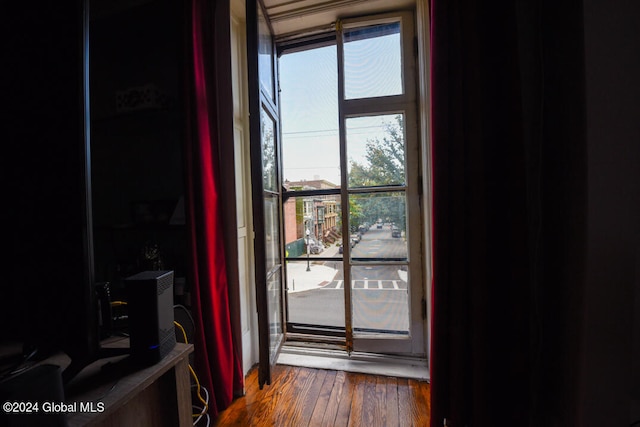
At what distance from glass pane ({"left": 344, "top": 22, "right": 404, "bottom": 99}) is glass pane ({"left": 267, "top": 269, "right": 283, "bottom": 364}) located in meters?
1.45

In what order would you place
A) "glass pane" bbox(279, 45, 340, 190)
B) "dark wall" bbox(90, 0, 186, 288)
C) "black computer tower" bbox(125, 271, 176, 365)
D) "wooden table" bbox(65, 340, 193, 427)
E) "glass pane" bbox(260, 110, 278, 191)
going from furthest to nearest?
"glass pane" bbox(279, 45, 340, 190)
"glass pane" bbox(260, 110, 278, 191)
"dark wall" bbox(90, 0, 186, 288)
"black computer tower" bbox(125, 271, 176, 365)
"wooden table" bbox(65, 340, 193, 427)

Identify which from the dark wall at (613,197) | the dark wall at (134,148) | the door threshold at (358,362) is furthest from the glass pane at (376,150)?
the door threshold at (358,362)

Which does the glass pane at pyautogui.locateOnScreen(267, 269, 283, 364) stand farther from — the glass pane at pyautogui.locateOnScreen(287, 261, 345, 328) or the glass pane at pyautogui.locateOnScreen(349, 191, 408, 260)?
the glass pane at pyautogui.locateOnScreen(349, 191, 408, 260)

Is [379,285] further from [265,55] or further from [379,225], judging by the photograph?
[265,55]

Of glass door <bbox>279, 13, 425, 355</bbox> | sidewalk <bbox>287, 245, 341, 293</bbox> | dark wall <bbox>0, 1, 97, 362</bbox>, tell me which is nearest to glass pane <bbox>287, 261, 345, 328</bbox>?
sidewalk <bbox>287, 245, 341, 293</bbox>

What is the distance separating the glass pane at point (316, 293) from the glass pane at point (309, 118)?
2.47ft

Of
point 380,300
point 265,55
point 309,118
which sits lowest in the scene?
point 380,300

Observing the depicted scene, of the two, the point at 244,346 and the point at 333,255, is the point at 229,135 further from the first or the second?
the point at 244,346

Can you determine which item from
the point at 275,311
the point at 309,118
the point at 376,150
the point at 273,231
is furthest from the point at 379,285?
the point at 309,118

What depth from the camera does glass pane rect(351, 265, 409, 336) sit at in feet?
5.98

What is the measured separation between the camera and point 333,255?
2.15 meters

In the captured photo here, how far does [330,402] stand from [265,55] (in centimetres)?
216

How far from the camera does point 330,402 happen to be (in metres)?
1.41

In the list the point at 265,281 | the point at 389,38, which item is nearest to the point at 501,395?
the point at 265,281
